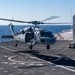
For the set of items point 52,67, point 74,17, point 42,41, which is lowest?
point 52,67

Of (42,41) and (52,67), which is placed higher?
(42,41)

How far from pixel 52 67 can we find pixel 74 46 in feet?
64.3

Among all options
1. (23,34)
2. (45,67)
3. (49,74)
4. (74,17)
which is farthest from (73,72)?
(74,17)

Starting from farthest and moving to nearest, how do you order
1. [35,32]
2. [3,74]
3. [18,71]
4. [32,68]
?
[35,32] → [32,68] → [18,71] → [3,74]

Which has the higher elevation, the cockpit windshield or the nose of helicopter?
the cockpit windshield

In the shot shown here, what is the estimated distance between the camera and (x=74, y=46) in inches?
1756

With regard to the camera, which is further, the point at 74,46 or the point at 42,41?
the point at 74,46

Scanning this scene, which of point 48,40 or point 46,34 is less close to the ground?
point 46,34

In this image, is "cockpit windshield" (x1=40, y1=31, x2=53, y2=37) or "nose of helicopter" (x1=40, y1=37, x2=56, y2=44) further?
"cockpit windshield" (x1=40, y1=31, x2=53, y2=37)

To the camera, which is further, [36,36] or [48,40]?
[36,36]

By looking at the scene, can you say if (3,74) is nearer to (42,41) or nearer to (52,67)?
(52,67)

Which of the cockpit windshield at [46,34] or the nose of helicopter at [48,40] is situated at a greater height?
the cockpit windshield at [46,34]

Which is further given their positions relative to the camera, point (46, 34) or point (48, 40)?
point (46, 34)

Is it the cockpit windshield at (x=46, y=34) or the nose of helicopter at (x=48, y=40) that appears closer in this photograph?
the nose of helicopter at (x=48, y=40)
